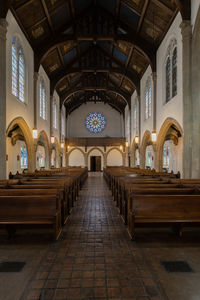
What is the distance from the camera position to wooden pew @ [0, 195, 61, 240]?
13.1ft

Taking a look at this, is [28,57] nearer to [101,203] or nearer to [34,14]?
[34,14]

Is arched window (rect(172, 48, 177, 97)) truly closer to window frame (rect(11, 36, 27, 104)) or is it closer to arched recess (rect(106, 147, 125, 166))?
window frame (rect(11, 36, 27, 104))

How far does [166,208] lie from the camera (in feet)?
13.3

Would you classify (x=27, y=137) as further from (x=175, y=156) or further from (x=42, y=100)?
(x=175, y=156)

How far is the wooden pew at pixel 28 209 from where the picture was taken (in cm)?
399

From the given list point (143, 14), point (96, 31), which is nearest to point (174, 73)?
point (143, 14)

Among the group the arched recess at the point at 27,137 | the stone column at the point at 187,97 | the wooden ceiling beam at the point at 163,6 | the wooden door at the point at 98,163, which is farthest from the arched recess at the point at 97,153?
the stone column at the point at 187,97

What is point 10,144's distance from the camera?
14.2 meters

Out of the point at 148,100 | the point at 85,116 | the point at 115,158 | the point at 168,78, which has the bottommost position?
the point at 115,158

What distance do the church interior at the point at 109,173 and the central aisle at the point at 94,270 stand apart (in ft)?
0.06

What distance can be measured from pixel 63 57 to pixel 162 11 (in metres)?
7.96

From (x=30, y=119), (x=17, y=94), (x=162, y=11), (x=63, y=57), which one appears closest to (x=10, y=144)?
(x=30, y=119)

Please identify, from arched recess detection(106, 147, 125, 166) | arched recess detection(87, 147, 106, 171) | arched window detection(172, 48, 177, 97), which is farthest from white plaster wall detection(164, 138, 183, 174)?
arched recess detection(87, 147, 106, 171)

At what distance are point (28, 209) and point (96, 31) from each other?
12359 mm
